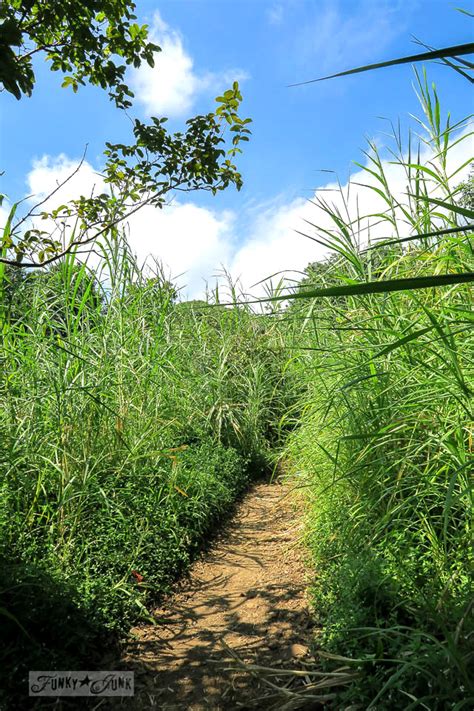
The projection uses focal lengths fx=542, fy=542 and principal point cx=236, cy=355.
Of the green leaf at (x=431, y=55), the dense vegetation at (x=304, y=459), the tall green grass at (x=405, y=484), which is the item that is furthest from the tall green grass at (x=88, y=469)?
the green leaf at (x=431, y=55)

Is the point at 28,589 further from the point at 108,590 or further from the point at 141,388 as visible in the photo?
the point at 141,388

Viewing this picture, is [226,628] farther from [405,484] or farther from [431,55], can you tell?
[431,55]

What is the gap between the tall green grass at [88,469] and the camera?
266 centimetres

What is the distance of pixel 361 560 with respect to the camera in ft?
8.45

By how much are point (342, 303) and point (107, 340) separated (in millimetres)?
1875

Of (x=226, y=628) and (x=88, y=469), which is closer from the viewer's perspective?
(x=226, y=628)

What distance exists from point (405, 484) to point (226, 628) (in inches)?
50.4

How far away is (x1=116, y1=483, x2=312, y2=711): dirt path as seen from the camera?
8.00 feet

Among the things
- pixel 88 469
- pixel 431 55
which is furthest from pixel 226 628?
pixel 431 55

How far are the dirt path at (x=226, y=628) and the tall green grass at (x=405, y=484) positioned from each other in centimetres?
27

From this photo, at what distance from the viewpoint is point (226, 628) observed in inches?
118

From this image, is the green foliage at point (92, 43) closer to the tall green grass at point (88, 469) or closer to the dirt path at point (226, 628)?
the tall green grass at point (88, 469)

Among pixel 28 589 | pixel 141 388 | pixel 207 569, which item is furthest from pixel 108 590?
pixel 141 388

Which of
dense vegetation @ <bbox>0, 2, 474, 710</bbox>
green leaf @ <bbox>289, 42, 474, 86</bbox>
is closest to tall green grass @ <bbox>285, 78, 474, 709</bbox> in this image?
dense vegetation @ <bbox>0, 2, 474, 710</bbox>
